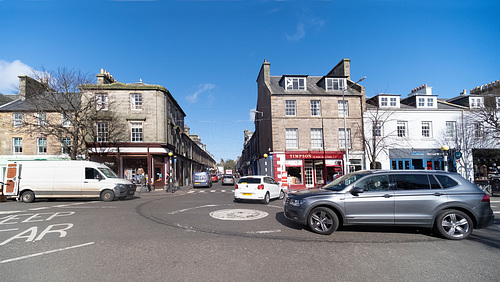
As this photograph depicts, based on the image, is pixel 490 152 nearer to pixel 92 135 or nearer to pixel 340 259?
pixel 340 259

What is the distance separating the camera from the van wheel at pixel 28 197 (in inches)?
542

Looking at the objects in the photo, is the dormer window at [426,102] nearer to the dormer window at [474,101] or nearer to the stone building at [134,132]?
the dormer window at [474,101]

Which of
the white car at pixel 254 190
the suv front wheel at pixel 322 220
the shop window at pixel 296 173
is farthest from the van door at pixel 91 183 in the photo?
the shop window at pixel 296 173

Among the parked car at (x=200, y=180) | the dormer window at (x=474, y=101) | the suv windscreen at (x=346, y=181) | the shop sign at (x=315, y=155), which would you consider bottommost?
the parked car at (x=200, y=180)

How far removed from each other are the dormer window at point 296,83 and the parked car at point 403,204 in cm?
2117

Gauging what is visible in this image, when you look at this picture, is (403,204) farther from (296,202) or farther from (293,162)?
(293,162)

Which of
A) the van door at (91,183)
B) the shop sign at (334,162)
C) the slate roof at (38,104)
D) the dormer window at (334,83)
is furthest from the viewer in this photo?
the dormer window at (334,83)

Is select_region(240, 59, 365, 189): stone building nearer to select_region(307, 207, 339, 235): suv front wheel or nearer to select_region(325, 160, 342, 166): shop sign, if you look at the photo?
select_region(325, 160, 342, 166): shop sign

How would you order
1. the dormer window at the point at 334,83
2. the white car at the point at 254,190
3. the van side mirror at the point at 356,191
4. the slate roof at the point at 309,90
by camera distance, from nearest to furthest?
the van side mirror at the point at 356,191 < the white car at the point at 254,190 < the slate roof at the point at 309,90 < the dormer window at the point at 334,83

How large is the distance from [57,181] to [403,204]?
16.2 meters

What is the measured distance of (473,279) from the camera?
3.86 meters

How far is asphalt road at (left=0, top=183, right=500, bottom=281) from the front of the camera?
4.03 m

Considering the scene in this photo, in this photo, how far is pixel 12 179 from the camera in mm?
13969

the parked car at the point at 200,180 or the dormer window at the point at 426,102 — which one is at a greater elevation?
the dormer window at the point at 426,102
